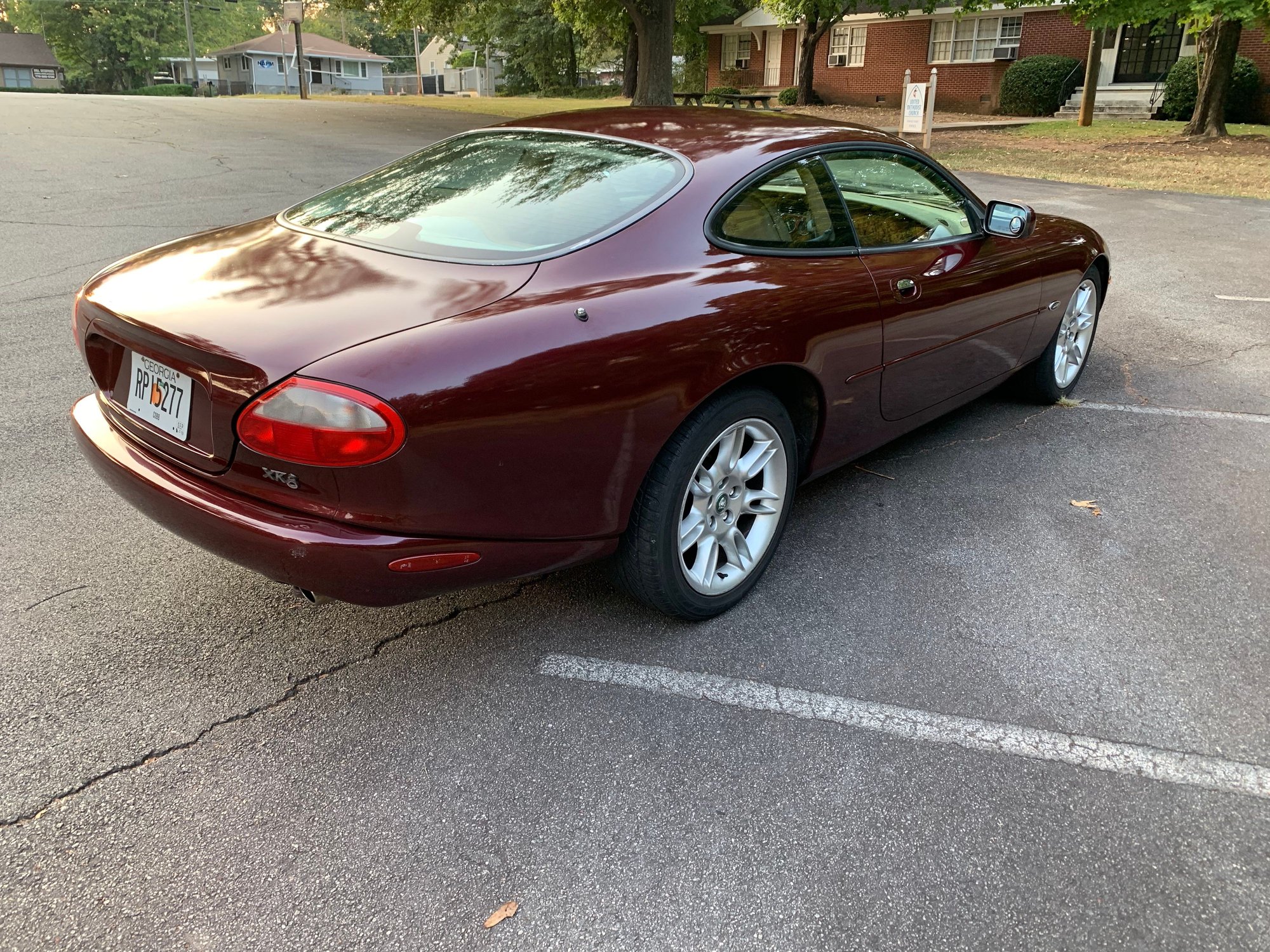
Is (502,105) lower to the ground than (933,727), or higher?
higher

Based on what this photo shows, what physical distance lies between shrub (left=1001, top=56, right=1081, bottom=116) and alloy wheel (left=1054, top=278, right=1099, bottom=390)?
85.0 ft

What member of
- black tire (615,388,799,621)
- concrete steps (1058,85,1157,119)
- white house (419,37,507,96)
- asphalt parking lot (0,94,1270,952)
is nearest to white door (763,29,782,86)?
concrete steps (1058,85,1157,119)

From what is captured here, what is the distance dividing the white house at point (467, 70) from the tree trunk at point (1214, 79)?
1579 inches

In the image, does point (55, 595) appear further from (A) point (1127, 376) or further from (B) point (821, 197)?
(A) point (1127, 376)

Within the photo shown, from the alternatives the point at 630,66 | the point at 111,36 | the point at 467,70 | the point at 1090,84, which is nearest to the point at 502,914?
the point at 1090,84

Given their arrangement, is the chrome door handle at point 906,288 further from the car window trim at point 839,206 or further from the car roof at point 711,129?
the car roof at point 711,129

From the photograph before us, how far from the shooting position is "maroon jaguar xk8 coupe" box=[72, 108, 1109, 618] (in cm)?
220

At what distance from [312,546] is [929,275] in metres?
2.50

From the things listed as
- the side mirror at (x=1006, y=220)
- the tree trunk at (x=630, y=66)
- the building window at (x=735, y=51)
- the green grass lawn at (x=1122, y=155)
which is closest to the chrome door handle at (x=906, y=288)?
the side mirror at (x=1006, y=220)

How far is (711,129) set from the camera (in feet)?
11.1

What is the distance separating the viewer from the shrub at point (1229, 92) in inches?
920

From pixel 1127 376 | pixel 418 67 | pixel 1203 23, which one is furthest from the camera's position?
pixel 418 67

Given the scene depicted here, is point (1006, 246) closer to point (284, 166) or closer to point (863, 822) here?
point (863, 822)

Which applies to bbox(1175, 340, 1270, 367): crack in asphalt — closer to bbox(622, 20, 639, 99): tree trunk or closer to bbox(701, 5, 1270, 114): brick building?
bbox(701, 5, 1270, 114): brick building
